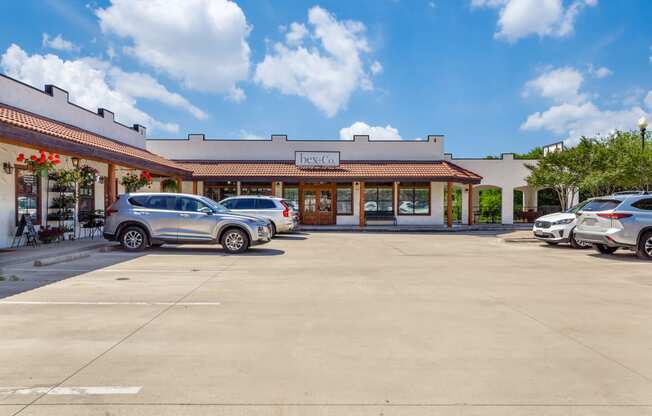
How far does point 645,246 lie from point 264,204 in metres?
13.1

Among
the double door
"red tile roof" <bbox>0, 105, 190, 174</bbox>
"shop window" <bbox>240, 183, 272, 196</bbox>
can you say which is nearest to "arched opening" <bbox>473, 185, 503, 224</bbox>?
the double door

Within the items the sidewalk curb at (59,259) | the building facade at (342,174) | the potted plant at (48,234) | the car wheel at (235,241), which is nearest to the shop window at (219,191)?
the building facade at (342,174)

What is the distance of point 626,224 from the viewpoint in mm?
12172

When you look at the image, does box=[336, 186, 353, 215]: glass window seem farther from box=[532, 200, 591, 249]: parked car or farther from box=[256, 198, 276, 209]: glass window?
box=[532, 200, 591, 249]: parked car

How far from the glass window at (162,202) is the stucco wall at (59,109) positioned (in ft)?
19.3

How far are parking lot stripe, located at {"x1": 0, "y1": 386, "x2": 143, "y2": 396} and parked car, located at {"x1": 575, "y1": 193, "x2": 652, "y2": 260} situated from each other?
12862mm

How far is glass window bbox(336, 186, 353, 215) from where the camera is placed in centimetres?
2755

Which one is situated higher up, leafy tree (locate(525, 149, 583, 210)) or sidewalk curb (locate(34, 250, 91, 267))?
leafy tree (locate(525, 149, 583, 210))

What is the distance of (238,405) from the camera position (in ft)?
11.2

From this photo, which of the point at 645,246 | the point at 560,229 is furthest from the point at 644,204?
the point at 560,229

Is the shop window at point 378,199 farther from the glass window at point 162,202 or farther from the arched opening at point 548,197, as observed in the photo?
the glass window at point 162,202

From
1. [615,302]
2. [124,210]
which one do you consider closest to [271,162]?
[124,210]

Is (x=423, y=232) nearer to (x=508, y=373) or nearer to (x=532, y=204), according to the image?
(x=532, y=204)

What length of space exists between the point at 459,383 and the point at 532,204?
32031 millimetres
